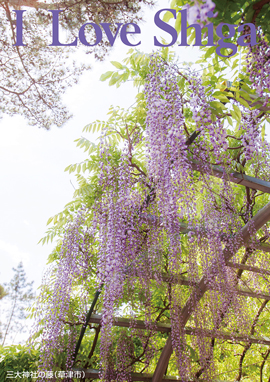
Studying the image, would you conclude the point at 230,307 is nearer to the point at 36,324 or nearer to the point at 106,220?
the point at 106,220

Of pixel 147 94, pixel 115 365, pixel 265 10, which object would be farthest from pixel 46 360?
pixel 265 10

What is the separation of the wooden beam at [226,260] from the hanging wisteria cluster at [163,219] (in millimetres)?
44

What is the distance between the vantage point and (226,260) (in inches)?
133

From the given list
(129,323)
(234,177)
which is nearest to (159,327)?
(129,323)

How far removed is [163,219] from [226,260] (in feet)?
3.89

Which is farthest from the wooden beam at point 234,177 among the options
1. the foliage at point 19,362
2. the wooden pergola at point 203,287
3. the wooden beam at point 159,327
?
the foliage at point 19,362

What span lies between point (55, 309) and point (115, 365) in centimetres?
107

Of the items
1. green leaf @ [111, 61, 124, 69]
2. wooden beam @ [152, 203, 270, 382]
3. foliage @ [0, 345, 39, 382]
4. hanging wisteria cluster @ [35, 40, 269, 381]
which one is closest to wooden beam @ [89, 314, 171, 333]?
hanging wisteria cluster @ [35, 40, 269, 381]

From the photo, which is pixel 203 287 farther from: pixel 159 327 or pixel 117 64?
pixel 117 64

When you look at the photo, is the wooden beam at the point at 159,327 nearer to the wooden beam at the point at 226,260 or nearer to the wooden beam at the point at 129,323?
the wooden beam at the point at 129,323

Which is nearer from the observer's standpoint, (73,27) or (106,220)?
(73,27)

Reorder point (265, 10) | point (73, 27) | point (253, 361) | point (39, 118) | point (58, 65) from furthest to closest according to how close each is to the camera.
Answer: point (253, 361) → point (39, 118) → point (58, 65) → point (73, 27) → point (265, 10)

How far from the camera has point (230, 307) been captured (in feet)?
11.4

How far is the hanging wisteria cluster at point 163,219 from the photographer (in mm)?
2496
